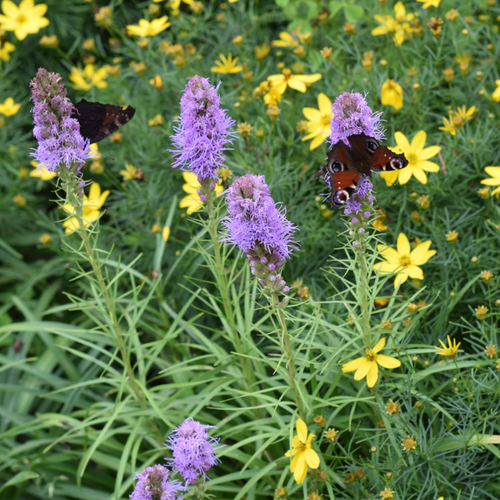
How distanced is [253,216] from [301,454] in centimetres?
87

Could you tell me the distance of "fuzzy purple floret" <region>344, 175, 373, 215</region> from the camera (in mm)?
1651

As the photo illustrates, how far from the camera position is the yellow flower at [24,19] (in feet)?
12.7

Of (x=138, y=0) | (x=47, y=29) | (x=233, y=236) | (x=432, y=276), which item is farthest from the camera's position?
(x=138, y=0)

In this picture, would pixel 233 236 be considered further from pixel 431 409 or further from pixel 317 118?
pixel 317 118

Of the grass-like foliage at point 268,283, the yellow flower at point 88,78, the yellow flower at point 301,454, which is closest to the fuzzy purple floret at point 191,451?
the grass-like foliage at point 268,283

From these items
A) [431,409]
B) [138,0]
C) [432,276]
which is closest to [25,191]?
[138,0]

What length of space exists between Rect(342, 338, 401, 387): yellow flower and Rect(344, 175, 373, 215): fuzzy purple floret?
0.50 metres

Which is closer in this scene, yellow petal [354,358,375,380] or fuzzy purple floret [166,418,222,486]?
fuzzy purple floret [166,418,222,486]

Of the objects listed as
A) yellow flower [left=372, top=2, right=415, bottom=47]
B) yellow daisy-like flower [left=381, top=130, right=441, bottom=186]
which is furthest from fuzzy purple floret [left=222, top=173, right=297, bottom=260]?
yellow flower [left=372, top=2, right=415, bottom=47]

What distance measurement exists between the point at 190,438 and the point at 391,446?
90 cm

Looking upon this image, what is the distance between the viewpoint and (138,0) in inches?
200

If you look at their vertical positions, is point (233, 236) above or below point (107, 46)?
below

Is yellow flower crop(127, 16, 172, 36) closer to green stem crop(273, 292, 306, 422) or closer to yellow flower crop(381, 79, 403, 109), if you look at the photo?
yellow flower crop(381, 79, 403, 109)

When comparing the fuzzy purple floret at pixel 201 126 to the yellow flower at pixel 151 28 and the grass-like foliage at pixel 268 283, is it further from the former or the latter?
the yellow flower at pixel 151 28
